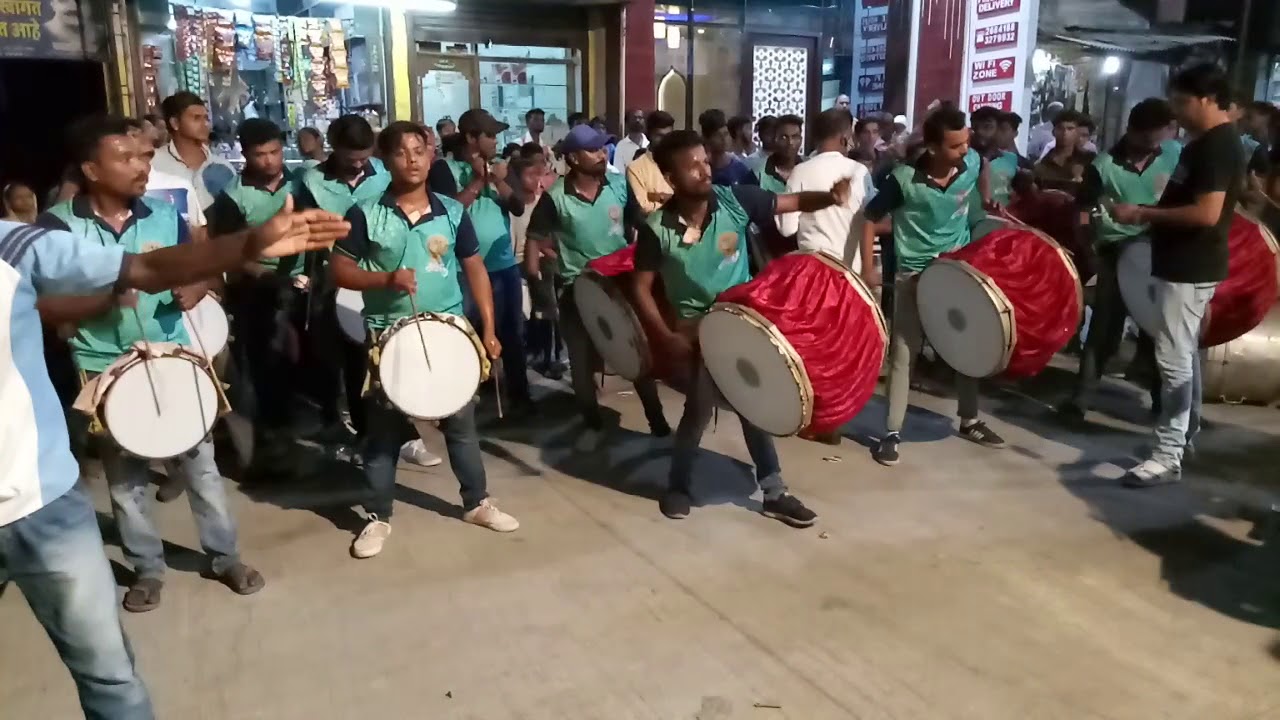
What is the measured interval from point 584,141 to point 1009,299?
2117 millimetres

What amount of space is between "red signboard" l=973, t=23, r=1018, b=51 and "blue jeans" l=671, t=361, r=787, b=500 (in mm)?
6498

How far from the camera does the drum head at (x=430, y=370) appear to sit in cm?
339

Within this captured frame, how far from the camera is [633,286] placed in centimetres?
395

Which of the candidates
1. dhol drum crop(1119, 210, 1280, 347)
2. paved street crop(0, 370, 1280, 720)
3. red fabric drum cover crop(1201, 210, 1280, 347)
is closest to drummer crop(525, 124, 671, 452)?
paved street crop(0, 370, 1280, 720)

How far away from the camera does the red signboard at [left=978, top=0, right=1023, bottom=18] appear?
346 inches

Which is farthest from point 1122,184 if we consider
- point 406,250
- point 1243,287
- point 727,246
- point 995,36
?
point 995,36

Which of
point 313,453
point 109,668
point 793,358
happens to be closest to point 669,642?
point 793,358

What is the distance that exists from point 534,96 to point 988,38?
510 centimetres

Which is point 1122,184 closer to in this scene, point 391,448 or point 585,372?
point 585,372

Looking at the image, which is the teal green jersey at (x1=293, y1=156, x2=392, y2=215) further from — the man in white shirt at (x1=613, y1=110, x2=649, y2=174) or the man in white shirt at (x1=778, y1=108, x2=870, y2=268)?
the man in white shirt at (x1=613, y1=110, x2=649, y2=174)

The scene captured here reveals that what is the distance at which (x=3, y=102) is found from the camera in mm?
7691

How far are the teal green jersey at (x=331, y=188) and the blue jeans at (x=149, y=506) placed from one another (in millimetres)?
1395

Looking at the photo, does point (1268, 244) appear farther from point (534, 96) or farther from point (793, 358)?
point (534, 96)

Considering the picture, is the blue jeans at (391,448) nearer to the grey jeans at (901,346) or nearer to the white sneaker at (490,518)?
the white sneaker at (490,518)
